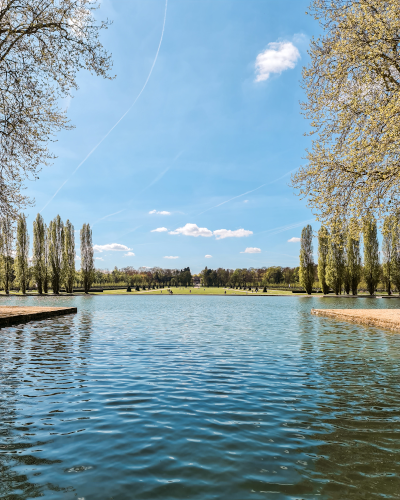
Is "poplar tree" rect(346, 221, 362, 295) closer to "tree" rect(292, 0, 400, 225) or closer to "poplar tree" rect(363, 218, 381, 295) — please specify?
"poplar tree" rect(363, 218, 381, 295)

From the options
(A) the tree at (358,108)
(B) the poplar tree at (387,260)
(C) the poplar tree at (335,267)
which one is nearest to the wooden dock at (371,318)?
(A) the tree at (358,108)

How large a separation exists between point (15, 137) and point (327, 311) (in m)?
21.1

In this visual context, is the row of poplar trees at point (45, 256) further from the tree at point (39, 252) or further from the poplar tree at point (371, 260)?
the poplar tree at point (371, 260)

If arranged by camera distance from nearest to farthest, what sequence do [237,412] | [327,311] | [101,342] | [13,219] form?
[237,412]
[101,342]
[13,219]
[327,311]

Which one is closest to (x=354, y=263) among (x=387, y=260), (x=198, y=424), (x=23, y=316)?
(x=387, y=260)

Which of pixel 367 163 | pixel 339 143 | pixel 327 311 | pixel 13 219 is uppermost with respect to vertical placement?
pixel 339 143

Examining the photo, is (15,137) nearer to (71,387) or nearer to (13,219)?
(13,219)

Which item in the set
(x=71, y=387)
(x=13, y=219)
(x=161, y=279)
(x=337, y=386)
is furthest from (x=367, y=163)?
(x=161, y=279)

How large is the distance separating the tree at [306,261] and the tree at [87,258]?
4309cm

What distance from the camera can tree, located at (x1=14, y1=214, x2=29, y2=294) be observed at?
6994 cm

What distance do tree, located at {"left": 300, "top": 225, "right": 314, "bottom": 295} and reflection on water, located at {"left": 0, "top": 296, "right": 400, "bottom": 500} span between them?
62.8 m

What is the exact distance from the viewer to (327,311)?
82.9 feet

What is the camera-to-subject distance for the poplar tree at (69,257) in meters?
72.2

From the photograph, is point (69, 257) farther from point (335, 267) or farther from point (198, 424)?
point (198, 424)
